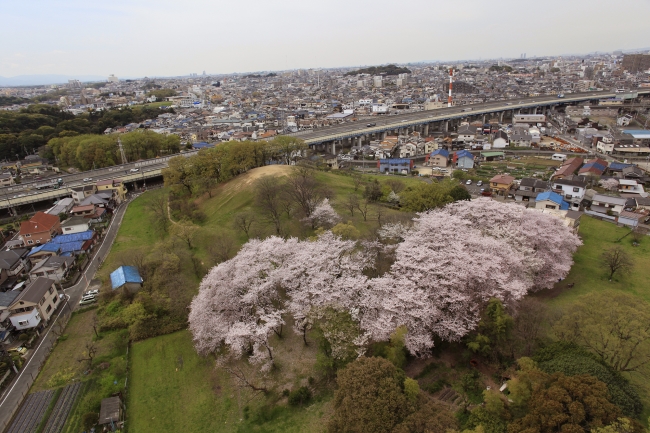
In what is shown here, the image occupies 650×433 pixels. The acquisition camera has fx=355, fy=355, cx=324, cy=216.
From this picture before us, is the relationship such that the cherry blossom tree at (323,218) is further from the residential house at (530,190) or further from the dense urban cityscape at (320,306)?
the residential house at (530,190)

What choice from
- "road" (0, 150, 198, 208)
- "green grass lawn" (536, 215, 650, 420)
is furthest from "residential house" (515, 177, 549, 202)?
"road" (0, 150, 198, 208)

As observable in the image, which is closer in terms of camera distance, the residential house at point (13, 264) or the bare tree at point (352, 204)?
the residential house at point (13, 264)

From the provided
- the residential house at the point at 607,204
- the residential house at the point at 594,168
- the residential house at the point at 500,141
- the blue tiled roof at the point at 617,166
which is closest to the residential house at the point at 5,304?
the residential house at the point at 607,204

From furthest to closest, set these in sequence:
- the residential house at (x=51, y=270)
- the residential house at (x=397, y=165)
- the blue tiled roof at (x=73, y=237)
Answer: the residential house at (x=397, y=165) → the blue tiled roof at (x=73, y=237) → the residential house at (x=51, y=270)

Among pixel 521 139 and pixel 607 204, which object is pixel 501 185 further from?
pixel 521 139

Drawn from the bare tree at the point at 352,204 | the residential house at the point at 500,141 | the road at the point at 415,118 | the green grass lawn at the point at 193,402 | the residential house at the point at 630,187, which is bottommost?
the green grass lawn at the point at 193,402

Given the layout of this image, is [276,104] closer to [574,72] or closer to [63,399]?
[63,399]

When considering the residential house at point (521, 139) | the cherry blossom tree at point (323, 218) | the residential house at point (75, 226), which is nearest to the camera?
the cherry blossom tree at point (323, 218)
